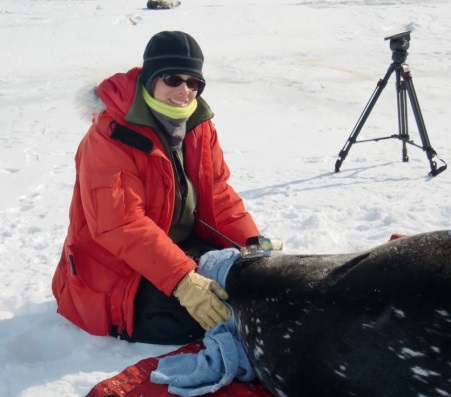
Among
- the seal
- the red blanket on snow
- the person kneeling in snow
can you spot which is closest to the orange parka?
the person kneeling in snow

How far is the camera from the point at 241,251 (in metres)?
2.70

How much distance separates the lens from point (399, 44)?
16.8 ft

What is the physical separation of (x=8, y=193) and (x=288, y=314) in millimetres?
3301

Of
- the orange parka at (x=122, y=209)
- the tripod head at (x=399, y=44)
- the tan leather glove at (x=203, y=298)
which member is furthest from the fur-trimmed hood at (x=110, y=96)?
the tripod head at (x=399, y=44)

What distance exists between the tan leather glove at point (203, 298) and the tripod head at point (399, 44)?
3.34m

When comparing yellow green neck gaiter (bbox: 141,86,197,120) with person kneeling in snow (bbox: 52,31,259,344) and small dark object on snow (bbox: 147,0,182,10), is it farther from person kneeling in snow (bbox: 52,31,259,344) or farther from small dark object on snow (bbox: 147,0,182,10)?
small dark object on snow (bbox: 147,0,182,10)

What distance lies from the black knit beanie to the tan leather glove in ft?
2.88

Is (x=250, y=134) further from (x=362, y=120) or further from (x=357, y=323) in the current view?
(x=357, y=323)

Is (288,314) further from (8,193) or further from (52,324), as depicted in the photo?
(8,193)

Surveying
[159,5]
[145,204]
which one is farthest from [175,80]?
[159,5]

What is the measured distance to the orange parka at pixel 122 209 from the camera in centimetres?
262

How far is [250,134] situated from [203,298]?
15.3 ft

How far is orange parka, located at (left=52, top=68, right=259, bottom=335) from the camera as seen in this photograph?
103 inches

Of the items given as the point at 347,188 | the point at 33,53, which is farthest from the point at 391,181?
the point at 33,53
